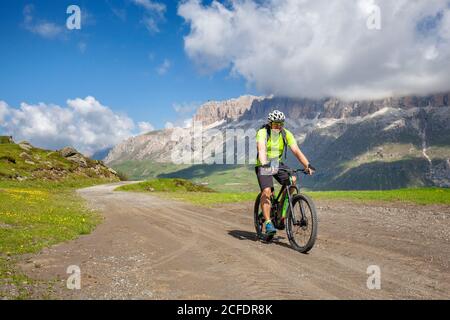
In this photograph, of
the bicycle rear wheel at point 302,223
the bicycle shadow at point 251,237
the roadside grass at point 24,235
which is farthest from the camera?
the bicycle shadow at point 251,237

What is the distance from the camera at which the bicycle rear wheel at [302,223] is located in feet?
35.7

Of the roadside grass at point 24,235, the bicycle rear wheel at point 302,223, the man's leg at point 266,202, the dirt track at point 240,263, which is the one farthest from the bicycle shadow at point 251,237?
the roadside grass at point 24,235

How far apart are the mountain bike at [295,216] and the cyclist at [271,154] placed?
285 millimetres

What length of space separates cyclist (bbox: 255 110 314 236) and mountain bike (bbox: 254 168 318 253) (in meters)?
0.29

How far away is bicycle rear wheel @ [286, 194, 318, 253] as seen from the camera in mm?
10891

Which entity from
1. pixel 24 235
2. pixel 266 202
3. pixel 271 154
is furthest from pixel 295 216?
pixel 24 235

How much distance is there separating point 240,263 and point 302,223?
3039mm

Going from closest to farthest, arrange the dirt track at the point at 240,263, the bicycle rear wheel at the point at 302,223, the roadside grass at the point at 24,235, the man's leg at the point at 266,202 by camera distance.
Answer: the dirt track at the point at 240,263 → the roadside grass at the point at 24,235 → the bicycle rear wheel at the point at 302,223 → the man's leg at the point at 266,202

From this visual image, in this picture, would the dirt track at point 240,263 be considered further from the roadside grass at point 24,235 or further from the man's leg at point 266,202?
the man's leg at point 266,202

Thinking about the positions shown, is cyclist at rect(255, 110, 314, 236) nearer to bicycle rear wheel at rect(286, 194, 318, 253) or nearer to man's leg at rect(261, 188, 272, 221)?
man's leg at rect(261, 188, 272, 221)

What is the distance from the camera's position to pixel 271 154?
1253 cm
